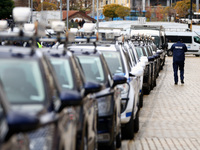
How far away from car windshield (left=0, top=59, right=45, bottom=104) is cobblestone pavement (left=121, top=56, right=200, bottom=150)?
491 cm

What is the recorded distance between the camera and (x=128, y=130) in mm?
11117

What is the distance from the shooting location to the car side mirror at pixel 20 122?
422 centimetres

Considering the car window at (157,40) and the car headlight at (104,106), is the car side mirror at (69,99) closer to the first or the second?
the car headlight at (104,106)

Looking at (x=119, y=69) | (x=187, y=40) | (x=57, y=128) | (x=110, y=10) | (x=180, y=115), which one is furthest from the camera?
(x=110, y=10)

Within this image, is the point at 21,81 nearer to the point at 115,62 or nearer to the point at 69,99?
the point at 69,99

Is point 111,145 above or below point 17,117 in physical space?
below

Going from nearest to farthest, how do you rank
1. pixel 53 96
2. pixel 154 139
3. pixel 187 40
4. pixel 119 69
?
pixel 53 96, pixel 154 139, pixel 119 69, pixel 187 40

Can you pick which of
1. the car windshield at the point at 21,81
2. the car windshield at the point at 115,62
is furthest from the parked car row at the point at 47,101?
the car windshield at the point at 115,62

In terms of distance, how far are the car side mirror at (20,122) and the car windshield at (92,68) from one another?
498 cm

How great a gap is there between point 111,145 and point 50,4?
11735cm

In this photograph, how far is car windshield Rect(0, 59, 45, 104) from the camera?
5.43m

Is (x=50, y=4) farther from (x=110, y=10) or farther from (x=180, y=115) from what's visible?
(x=180, y=115)

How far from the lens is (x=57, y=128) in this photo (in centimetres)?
529

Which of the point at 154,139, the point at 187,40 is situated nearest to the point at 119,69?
the point at 154,139
